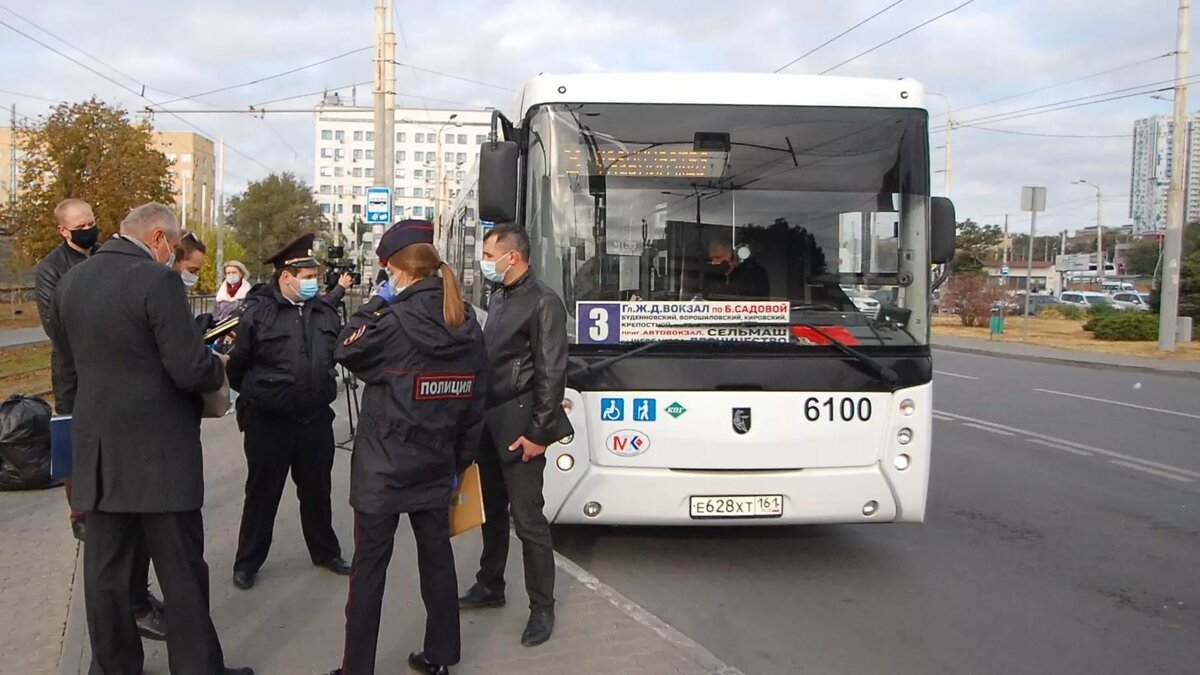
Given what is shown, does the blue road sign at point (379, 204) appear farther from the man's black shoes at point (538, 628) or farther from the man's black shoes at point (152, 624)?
the man's black shoes at point (538, 628)

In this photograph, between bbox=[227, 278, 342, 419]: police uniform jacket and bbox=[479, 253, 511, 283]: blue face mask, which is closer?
bbox=[479, 253, 511, 283]: blue face mask

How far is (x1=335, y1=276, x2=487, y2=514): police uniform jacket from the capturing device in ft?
12.9

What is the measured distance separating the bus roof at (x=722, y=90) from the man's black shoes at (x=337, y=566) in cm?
285

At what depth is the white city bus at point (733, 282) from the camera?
19.2 ft

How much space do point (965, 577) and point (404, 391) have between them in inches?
158

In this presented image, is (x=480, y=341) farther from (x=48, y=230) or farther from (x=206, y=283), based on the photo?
(x=206, y=283)

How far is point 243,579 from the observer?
549 centimetres

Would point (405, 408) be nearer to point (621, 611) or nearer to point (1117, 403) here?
point (621, 611)

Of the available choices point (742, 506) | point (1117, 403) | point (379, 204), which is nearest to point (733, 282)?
point (742, 506)

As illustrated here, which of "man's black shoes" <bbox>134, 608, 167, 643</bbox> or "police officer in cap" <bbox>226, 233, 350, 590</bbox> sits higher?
"police officer in cap" <bbox>226, 233, 350, 590</bbox>

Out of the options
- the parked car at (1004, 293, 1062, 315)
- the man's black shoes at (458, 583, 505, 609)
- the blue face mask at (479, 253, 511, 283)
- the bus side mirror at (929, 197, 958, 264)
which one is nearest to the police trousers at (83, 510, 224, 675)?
the man's black shoes at (458, 583, 505, 609)

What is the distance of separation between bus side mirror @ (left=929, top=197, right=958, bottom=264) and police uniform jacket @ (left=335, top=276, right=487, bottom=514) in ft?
11.0

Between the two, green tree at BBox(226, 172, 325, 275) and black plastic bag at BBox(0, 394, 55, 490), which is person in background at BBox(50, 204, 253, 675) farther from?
green tree at BBox(226, 172, 325, 275)

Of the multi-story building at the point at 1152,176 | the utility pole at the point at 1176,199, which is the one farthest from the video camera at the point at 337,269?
the multi-story building at the point at 1152,176
